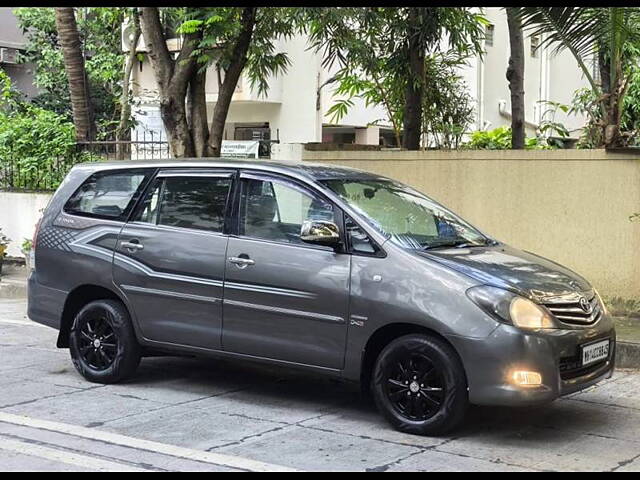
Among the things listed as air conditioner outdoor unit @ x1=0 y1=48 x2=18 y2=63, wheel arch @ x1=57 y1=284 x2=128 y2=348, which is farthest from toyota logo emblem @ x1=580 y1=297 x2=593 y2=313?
air conditioner outdoor unit @ x1=0 y1=48 x2=18 y2=63

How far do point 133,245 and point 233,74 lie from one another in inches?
176

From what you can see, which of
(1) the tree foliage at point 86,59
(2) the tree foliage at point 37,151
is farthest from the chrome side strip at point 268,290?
(1) the tree foliage at point 86,59

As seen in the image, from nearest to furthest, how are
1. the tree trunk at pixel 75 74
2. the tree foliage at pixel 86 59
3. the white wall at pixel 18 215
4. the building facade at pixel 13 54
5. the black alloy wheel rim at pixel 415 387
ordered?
the black alloy wheel rim at pixel 415 387 < the white wall at pixel 18 215 < the tree trunk at pixel 75 74 < the tree foliage at pixel 86 59 < the building facade at pixel 13 54

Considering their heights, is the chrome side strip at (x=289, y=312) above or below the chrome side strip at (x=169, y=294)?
below

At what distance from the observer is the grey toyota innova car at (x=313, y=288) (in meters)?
5.86

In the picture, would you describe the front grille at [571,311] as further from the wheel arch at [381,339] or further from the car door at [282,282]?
the car door at [282,282]

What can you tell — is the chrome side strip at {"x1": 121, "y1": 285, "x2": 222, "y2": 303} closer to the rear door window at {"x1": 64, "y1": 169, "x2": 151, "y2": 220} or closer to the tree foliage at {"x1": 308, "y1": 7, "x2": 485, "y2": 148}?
the rear door window at {"x1": 64, "y1": 169, "x2": 151, "y2": 220}

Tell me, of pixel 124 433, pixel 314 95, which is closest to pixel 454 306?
pixel 124 433

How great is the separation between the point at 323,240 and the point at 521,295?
1430 mm

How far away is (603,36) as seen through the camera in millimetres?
10000

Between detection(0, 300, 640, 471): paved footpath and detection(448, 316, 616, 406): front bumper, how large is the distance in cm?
36

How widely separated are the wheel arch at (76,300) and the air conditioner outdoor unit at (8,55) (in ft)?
67.5

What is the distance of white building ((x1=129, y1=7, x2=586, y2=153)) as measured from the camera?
21.0m

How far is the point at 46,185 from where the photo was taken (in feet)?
49.7
